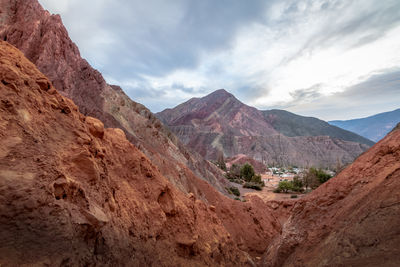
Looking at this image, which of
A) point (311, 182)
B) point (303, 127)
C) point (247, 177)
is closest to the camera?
point (311, 182)

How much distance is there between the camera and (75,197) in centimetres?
342

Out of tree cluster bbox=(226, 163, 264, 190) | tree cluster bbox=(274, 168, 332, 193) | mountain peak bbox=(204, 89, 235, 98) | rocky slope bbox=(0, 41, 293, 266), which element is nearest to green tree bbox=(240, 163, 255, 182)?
tree cluster bbox=(226, 163, 264, 190)

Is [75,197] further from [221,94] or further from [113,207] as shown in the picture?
[221,94]

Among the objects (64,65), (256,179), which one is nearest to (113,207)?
(64,65)

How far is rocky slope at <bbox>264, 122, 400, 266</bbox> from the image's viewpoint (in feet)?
13.6

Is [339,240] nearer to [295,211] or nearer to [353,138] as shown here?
[295,211]

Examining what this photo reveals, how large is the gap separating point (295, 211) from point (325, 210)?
1.60 m

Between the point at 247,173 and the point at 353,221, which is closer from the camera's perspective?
the point at 353,221

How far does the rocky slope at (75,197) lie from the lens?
8.66 ft

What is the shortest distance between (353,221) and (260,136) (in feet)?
365

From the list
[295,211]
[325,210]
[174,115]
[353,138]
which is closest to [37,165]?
[325,210]

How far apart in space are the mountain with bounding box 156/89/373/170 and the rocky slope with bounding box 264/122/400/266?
72346mm

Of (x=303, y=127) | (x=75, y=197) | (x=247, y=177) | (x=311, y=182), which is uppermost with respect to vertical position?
(x=303, y=127)

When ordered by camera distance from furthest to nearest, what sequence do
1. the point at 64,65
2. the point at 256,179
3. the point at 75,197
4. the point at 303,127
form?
the point at 303,127 → the point at 256,179 → the point at 64,65 → the point at 75,197
